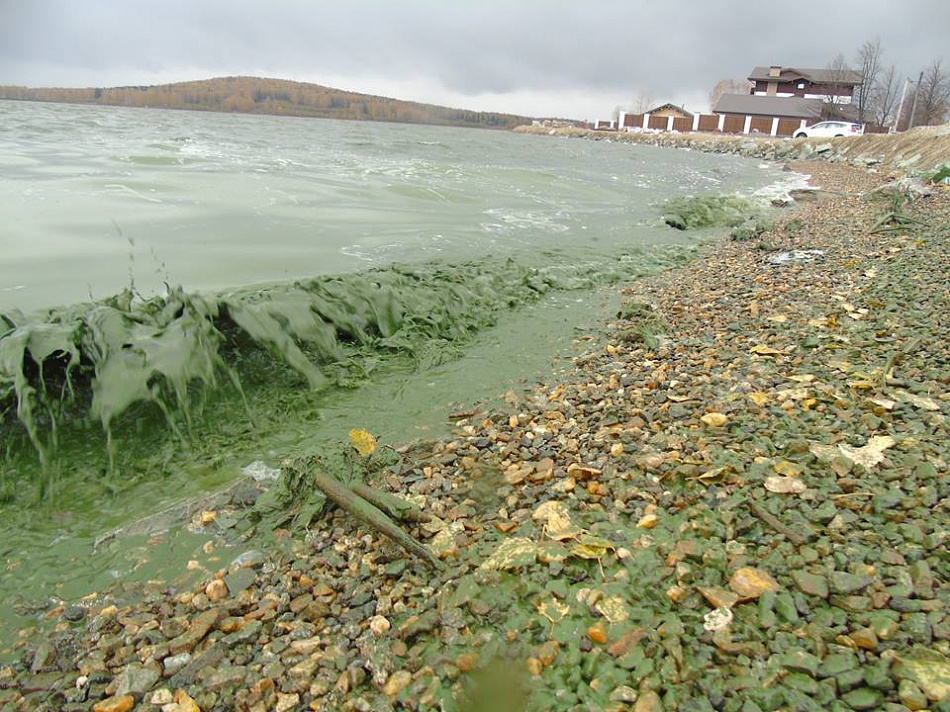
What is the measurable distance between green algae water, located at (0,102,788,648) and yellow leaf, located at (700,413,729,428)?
5.56 ft

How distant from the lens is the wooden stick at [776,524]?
92.1 inches

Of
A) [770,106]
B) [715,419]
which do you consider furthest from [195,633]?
[770,106]

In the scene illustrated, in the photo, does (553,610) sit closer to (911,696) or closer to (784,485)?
(911,696)

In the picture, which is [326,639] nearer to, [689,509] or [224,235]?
[689,509]

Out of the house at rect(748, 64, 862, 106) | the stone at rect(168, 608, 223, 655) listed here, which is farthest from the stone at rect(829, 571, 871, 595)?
the house at rect(748, 64, 862, 106)

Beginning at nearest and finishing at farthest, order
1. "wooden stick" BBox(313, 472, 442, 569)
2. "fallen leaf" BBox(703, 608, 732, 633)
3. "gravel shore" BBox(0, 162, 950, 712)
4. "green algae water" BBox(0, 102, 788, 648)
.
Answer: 1. "gravel shore" BBox(0, 162, 950, 712)
2. "fallen leaf" BBox(703, 608, 732, 633)
3. "wooden stick" BBox(313, 472, 442, 569)
4. "green algae water" BBox(0, 102, 788, 648)

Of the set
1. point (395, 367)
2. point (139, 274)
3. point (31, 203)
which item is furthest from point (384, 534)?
point (31, 203)

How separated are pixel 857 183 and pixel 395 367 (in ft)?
72.0

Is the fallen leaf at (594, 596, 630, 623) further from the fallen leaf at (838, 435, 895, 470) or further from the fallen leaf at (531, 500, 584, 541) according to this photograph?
the fallen leaf at (838, 435, 895, 470)

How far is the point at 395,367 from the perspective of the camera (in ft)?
17.9

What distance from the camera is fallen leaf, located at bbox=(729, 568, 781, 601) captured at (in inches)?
83.4

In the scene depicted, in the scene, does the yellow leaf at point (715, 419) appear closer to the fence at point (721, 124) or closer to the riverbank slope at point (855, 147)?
the riverbank slope at point (855, 147)

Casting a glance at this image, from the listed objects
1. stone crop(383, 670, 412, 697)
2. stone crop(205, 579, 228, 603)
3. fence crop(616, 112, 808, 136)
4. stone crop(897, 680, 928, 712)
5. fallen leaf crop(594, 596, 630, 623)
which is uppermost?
fence crop(616, 112, 808, 136)

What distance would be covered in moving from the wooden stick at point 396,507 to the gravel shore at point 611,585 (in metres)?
0.07
